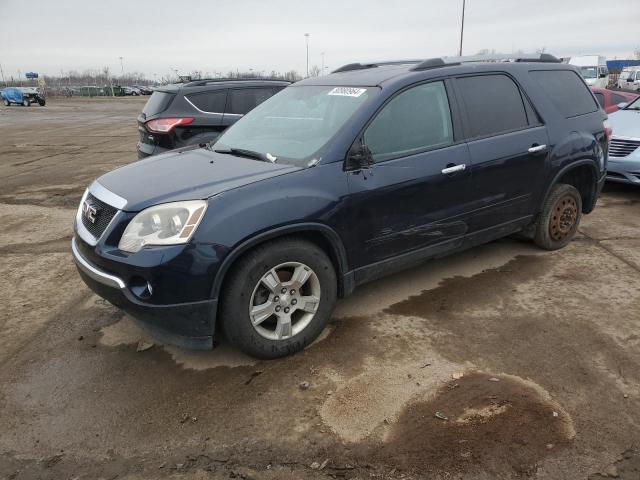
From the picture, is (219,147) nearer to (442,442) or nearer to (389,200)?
(389,200)

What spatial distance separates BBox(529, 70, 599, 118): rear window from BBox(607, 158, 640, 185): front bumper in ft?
7.77

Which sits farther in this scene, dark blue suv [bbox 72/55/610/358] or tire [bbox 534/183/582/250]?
tire [bbox 534/183/582/250]

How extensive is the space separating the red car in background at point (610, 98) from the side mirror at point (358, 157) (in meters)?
7.31

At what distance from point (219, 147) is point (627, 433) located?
10.7 feet

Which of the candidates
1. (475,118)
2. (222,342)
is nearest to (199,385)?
(222,342)

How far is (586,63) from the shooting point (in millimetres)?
31141

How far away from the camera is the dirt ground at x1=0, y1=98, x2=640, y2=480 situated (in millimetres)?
2430

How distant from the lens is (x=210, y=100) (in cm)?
729

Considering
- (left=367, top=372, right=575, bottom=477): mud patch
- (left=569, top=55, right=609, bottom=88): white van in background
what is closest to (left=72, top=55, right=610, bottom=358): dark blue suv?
(left=367, top=372, right=575, bottom=477): mud patch

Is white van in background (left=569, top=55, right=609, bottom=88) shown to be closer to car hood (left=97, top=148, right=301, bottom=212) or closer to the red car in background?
the red car in background

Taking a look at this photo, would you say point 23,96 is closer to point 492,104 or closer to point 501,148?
point 492,104

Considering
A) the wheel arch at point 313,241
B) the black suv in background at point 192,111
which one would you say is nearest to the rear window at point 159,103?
the black suv in background at point 192,111

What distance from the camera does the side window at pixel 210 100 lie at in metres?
7.16

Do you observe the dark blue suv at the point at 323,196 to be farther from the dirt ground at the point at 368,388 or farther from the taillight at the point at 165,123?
the taillight at the point at 165,123
